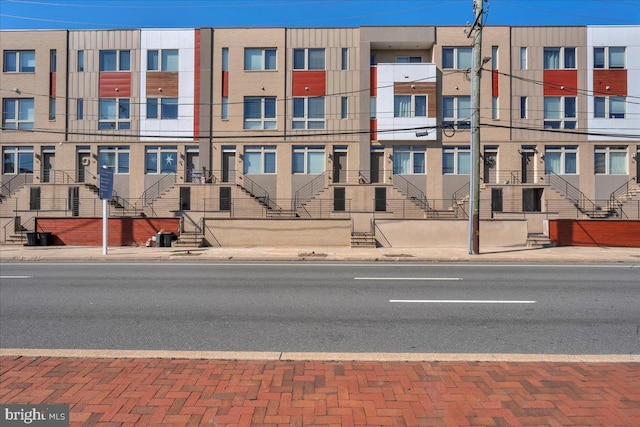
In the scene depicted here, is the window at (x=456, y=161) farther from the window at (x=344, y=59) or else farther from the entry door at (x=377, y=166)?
the window at (x=344, y=59)

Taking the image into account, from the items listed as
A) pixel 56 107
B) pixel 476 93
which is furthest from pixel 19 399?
pixel 56 107

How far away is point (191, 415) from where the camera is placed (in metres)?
3.05

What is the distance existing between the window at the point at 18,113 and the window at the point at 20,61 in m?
2.16

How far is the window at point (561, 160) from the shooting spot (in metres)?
25.8

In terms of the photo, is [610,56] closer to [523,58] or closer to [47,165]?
[523,58]

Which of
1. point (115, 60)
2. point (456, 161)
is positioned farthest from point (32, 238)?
point (456, 161)

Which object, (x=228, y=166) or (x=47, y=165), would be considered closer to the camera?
(x=228, y=166)

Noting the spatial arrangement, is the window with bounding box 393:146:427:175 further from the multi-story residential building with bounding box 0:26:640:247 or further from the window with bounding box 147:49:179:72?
the window with bounding box 147:49:179:72

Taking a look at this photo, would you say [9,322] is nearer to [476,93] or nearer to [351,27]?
[476,93]

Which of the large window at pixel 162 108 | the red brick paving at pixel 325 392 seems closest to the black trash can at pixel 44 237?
the large window at pixel 162 108

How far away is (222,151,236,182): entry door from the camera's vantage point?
26.8 meters

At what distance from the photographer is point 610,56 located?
26.0 meters

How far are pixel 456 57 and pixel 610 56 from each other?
1019 centimetres

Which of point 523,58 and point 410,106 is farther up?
point 523,58
